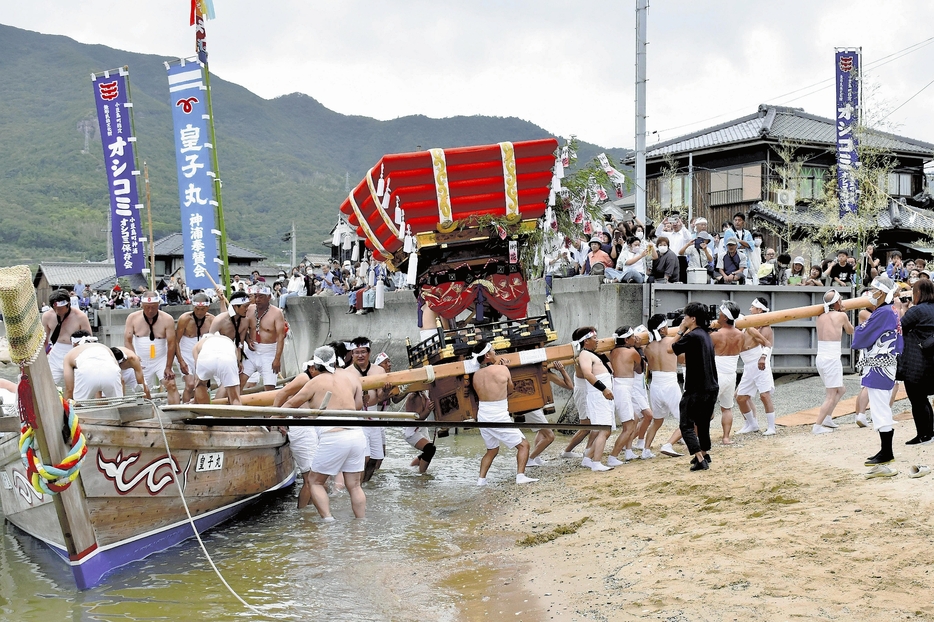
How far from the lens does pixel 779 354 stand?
1606 centimetres

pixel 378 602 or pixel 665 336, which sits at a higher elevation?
pixel 665 336

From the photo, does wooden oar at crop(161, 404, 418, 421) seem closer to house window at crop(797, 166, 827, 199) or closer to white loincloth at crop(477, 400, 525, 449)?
white loincloth at crop(477, 400, 525, 449)

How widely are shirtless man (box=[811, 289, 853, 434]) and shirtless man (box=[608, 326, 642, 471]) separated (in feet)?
7.56

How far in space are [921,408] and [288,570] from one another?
6007mm

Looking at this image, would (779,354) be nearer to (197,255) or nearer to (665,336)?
(665,336)

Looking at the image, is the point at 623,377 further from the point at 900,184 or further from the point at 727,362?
the point at 900,184

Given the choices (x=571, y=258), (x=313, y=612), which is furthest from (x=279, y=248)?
(x=313, y=612)

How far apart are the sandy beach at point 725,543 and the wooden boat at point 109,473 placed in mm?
2653

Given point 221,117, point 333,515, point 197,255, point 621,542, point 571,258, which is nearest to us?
point 621,542

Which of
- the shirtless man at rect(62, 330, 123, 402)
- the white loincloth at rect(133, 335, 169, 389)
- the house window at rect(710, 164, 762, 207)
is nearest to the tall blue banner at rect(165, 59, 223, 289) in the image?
the white loincloth at rect(133, 335, 169, 389)

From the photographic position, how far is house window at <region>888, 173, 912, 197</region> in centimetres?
3145

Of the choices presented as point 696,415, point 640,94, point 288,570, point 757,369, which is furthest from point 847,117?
point 288,570

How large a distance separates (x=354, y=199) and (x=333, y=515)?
433 centimetres

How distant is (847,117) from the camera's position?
70.7ft
